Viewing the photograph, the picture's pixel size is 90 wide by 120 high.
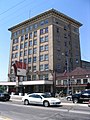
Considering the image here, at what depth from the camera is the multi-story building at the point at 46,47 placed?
66562mm

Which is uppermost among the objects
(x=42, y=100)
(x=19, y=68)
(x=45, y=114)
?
(x=19, y=68)

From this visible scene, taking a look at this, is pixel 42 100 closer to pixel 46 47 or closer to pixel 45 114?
pixel 45 114

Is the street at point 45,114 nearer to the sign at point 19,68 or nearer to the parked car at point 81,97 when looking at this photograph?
the parked car at point 81,97

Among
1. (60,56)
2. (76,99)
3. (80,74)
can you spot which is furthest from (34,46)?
(76,99)

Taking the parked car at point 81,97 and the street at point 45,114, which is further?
the parked car at point 81,97

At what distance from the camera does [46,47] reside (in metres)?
69.2

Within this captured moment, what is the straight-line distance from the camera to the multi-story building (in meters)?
66.6

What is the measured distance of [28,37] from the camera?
7650 cm

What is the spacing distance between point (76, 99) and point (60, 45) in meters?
42.0

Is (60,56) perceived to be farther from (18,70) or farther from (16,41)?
(16,41)

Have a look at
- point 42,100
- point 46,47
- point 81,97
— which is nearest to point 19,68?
point 46,47

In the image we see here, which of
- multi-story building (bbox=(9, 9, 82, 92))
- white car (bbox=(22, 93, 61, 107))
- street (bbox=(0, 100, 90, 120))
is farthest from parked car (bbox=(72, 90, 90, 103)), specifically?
multi-story building (bbox=(9, 9, 82, 92))

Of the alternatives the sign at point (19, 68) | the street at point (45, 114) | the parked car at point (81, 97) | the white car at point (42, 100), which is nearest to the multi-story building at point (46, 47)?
the sign at point (19, 68)

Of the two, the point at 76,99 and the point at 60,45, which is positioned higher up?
the point at 60,45
